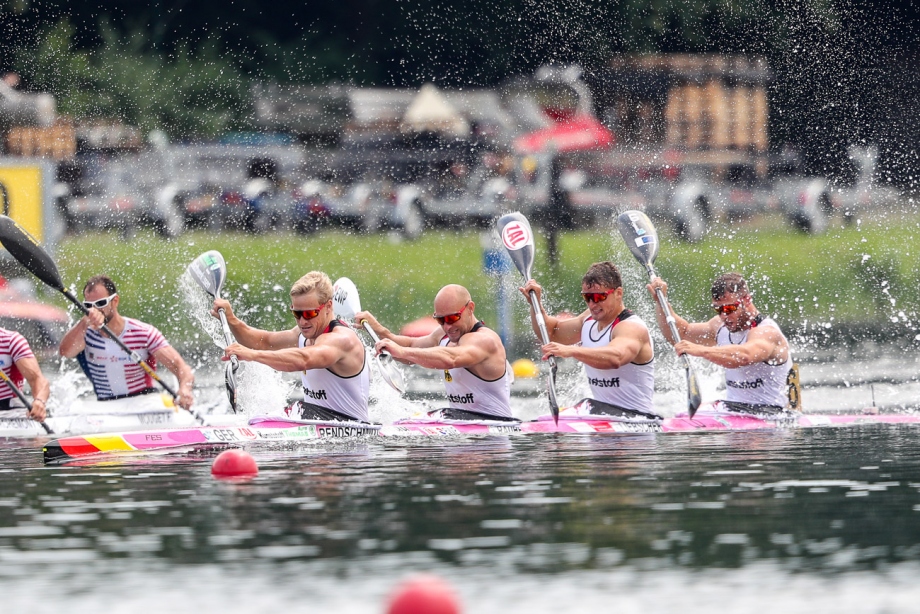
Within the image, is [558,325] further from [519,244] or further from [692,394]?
[692,394]

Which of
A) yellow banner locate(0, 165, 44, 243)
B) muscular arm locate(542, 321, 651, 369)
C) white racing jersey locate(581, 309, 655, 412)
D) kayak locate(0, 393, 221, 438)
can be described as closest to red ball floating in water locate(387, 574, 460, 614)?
muscular arm locate(542, 321, 651, 369)

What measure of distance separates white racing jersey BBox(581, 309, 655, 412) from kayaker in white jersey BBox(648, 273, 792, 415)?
0.38m

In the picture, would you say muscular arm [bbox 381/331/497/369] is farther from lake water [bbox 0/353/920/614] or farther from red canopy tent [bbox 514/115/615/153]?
red canopy tent [bbox 514/115/615/153]

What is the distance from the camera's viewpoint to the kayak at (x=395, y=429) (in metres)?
12.8

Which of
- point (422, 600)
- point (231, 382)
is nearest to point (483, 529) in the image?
point (422, 600)

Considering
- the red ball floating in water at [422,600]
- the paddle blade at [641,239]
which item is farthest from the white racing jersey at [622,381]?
the red ball floating in water at [422,600]

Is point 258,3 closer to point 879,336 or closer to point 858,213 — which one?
point 858,213

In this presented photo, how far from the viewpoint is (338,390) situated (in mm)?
13578

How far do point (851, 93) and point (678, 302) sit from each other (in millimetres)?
9446

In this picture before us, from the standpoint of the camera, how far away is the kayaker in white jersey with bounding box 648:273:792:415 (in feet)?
46.6

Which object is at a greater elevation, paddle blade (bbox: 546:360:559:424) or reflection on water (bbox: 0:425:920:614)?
paddle blade (bbox: 546:360:559:424)

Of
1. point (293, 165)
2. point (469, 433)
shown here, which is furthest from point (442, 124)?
point (469, 433)

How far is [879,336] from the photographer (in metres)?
26.3

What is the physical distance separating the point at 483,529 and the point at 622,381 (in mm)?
5255
